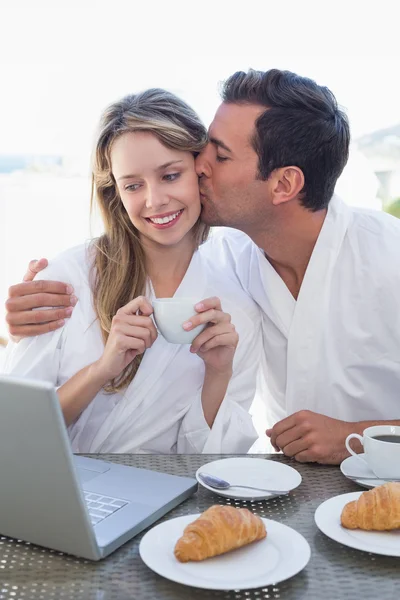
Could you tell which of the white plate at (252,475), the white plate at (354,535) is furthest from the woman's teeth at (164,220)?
the white plate at (354,535)

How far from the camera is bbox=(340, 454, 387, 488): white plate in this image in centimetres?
131

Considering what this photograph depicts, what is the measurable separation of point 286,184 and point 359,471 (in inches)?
41.1

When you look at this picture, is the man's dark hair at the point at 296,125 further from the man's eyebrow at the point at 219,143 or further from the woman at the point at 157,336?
the woman at the point at 157,336

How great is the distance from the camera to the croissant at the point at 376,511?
1.09 meters

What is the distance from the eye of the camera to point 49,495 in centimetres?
99

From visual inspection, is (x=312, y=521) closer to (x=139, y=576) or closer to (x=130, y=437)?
(x=139, y=576)

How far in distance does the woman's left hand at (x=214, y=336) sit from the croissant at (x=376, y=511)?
0.53 metres

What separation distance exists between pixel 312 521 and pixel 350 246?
3.54 feet

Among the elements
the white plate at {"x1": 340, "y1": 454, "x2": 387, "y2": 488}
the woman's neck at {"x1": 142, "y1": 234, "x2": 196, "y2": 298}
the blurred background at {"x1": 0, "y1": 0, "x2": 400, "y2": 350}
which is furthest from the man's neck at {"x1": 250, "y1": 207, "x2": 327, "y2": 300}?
the blurred background at {"x1": 0, "y1": 0, "x2": 400, "y2": 350}

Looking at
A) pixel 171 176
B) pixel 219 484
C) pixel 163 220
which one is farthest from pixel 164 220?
pixel 219 484

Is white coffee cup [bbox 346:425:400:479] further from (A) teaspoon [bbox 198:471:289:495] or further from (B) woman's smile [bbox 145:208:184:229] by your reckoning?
(B) woman's smile [bbox 145:208:184:229]

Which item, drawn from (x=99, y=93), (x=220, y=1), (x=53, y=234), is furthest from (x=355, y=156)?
(x=99, y=93)

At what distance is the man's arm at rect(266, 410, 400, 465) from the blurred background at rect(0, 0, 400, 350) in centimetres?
956

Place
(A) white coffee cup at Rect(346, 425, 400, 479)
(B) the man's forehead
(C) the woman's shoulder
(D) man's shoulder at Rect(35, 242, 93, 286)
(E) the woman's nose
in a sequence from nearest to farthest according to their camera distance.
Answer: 1. (A) white coffee cup at Rect(346, 425, 400, 479)
2. (E) the woman's nose
3. (D) man's shoulder at Rect(35, 242, 93, 286)
4. (B) the man's forehead
5. (C) the woman's shoulder
